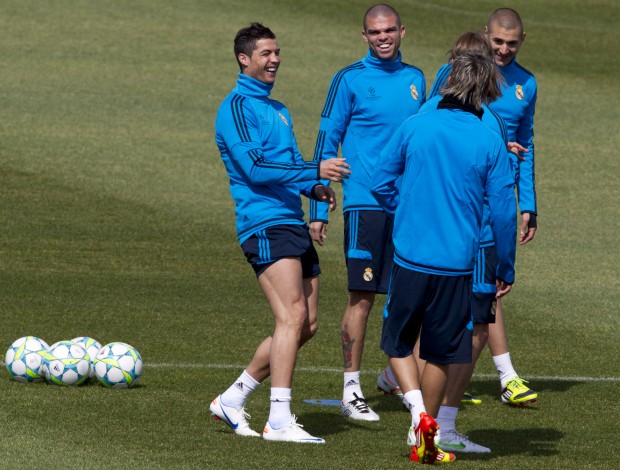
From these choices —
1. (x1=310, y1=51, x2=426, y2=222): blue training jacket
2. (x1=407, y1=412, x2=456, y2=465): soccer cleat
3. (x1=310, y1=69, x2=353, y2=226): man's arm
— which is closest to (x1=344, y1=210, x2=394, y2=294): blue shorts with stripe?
(x1=310, y1=51, x2=426, y2=222): blue training jacket

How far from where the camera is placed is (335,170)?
787 cm

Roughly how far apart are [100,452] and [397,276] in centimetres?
203

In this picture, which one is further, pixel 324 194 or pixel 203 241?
pixel 203 241

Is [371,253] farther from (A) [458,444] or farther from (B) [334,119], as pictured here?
(A) [458,444]

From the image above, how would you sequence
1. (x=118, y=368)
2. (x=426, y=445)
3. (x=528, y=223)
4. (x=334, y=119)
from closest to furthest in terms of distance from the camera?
(x=426, y=445), (x=118, y=368), (x=334, y=119), (x=528, y=223)

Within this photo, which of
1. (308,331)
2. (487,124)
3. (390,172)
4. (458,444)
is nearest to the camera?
(390,172)

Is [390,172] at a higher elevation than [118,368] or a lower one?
higher

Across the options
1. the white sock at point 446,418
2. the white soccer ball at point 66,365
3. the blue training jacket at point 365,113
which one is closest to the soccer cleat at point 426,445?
the white sock at point 446,418

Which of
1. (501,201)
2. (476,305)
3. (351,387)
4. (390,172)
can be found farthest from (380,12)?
(351,387)

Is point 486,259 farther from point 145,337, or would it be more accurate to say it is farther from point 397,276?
point 145,337

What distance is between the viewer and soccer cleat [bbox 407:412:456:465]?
7301mm

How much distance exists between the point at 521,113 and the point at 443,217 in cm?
276

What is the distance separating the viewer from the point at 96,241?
16.4m

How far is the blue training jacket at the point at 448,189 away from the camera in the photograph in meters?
7.40
